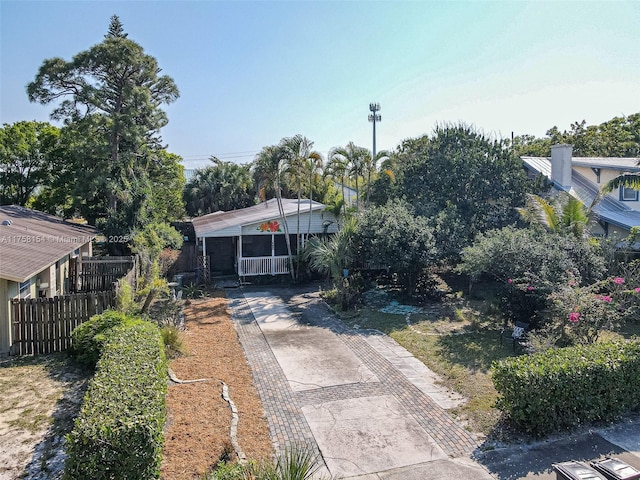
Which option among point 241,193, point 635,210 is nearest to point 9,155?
point 241,193

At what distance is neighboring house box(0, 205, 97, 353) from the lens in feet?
30.3

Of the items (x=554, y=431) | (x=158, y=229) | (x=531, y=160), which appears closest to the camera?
(x=554, y=431)

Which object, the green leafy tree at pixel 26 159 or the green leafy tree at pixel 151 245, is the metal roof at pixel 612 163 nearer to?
the green leafy tree at pixel 151 245

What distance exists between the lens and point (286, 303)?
614 inches

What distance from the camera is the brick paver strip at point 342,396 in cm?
646

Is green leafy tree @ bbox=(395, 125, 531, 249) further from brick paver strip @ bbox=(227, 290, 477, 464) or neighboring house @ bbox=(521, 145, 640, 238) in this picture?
brick paver strip @ bbox=(227, 290, 477, 464)

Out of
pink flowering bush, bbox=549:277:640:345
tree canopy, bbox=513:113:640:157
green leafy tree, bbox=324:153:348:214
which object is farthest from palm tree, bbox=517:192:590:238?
tree canopy, bbox=513:113:640:157

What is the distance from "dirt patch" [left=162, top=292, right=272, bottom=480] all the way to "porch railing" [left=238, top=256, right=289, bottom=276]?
7.75 meters

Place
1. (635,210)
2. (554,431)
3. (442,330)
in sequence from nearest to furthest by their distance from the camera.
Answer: (554,431), (442,330), (635,210)

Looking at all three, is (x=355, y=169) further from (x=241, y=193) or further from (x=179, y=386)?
(x=241, y=193)

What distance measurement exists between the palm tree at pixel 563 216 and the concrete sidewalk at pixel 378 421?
7440mm

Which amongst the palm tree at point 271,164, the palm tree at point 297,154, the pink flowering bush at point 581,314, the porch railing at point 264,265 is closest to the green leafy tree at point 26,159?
the porch railing at point 264,265

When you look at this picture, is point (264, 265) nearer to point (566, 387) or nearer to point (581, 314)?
point (581, 314)

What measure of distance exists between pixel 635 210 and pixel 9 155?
3168cm
